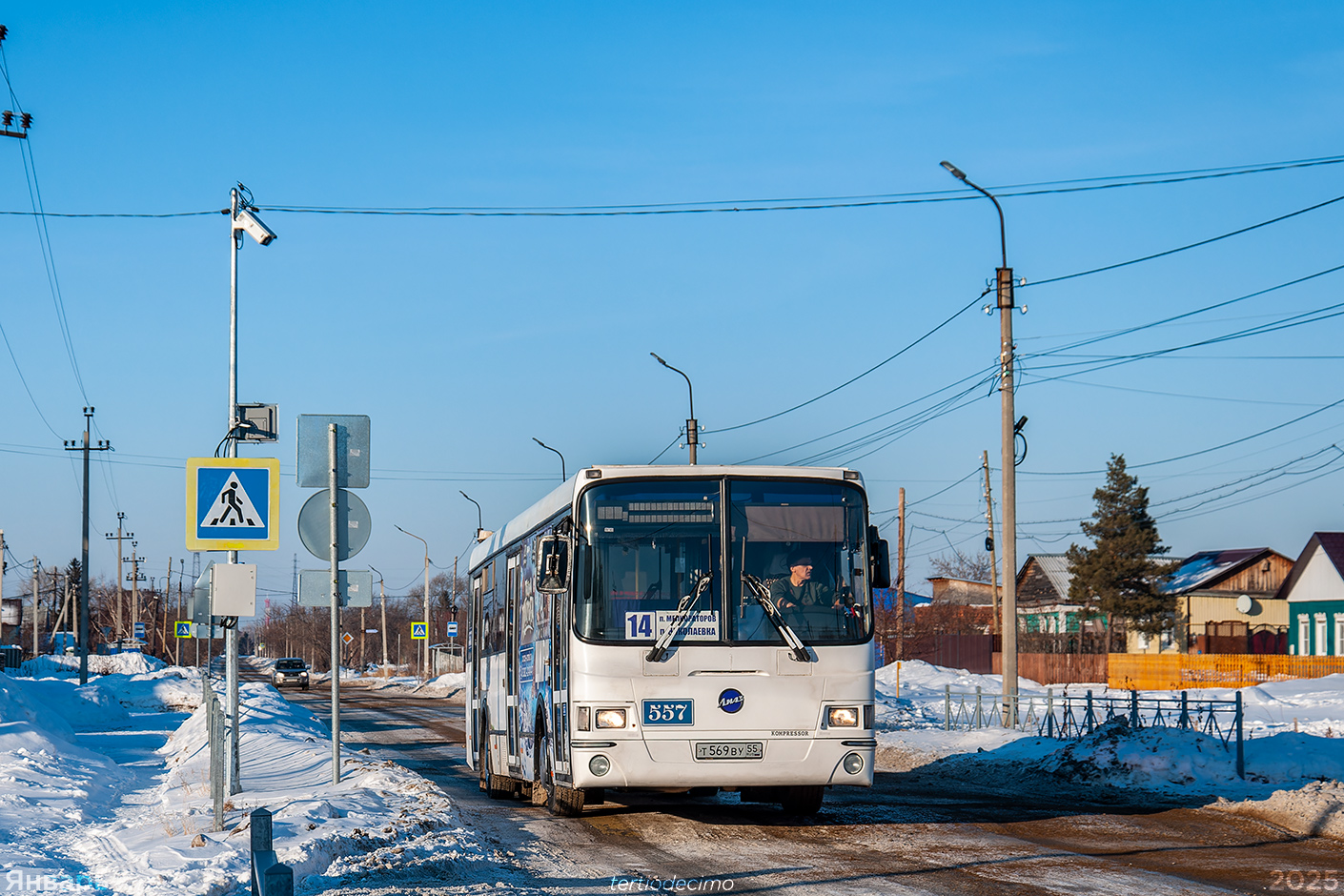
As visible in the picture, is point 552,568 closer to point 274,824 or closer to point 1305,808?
point 274,824

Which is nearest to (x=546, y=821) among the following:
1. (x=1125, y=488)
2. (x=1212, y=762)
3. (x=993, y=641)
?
(x=1212, y=762)

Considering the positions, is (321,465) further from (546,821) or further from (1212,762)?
(1212,762)

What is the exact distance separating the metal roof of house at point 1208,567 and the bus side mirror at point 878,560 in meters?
64.1

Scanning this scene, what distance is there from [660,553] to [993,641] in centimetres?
4956

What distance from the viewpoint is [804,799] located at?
12734mm

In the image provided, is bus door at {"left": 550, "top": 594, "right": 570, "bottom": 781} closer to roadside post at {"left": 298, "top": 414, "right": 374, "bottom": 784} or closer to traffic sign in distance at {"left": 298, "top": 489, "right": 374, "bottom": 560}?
roadside post at {"left": 298, "top": 414, "right": 374, "bottom": 784}

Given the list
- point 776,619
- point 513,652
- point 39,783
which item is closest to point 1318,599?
point 513,652

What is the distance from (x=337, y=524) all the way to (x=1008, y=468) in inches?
552

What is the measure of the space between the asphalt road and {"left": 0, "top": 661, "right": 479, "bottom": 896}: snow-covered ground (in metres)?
0.62

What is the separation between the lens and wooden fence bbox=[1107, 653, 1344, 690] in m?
49.6

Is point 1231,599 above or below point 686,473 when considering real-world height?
below

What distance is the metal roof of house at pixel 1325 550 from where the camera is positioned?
60.1 meters

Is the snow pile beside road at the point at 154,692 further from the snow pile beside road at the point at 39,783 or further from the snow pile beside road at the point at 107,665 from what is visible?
the snow pile beside road at the point at 39,783

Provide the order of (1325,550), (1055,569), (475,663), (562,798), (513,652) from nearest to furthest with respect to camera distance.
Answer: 1. (562,798)
2. (513,652)
3. (475,663)
4. (1325,550)
5. (1055,569)
